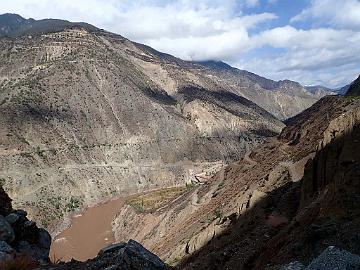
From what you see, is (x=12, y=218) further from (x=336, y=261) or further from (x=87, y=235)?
(x=87, y=235)

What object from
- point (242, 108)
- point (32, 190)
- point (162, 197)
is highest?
point (242, 108)

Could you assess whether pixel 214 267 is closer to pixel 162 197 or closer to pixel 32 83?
pixel 162 197

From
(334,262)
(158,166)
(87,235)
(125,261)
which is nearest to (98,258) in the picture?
(125,261)

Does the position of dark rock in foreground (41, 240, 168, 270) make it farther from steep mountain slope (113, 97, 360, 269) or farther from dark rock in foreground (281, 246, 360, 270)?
steep mountain slope (113, 97, 360, 269)

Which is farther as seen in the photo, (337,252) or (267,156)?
(267,156)

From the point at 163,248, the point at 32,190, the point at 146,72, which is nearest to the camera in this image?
the point at 163,248

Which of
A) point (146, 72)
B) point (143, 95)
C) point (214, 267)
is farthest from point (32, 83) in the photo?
point (214, 267)
